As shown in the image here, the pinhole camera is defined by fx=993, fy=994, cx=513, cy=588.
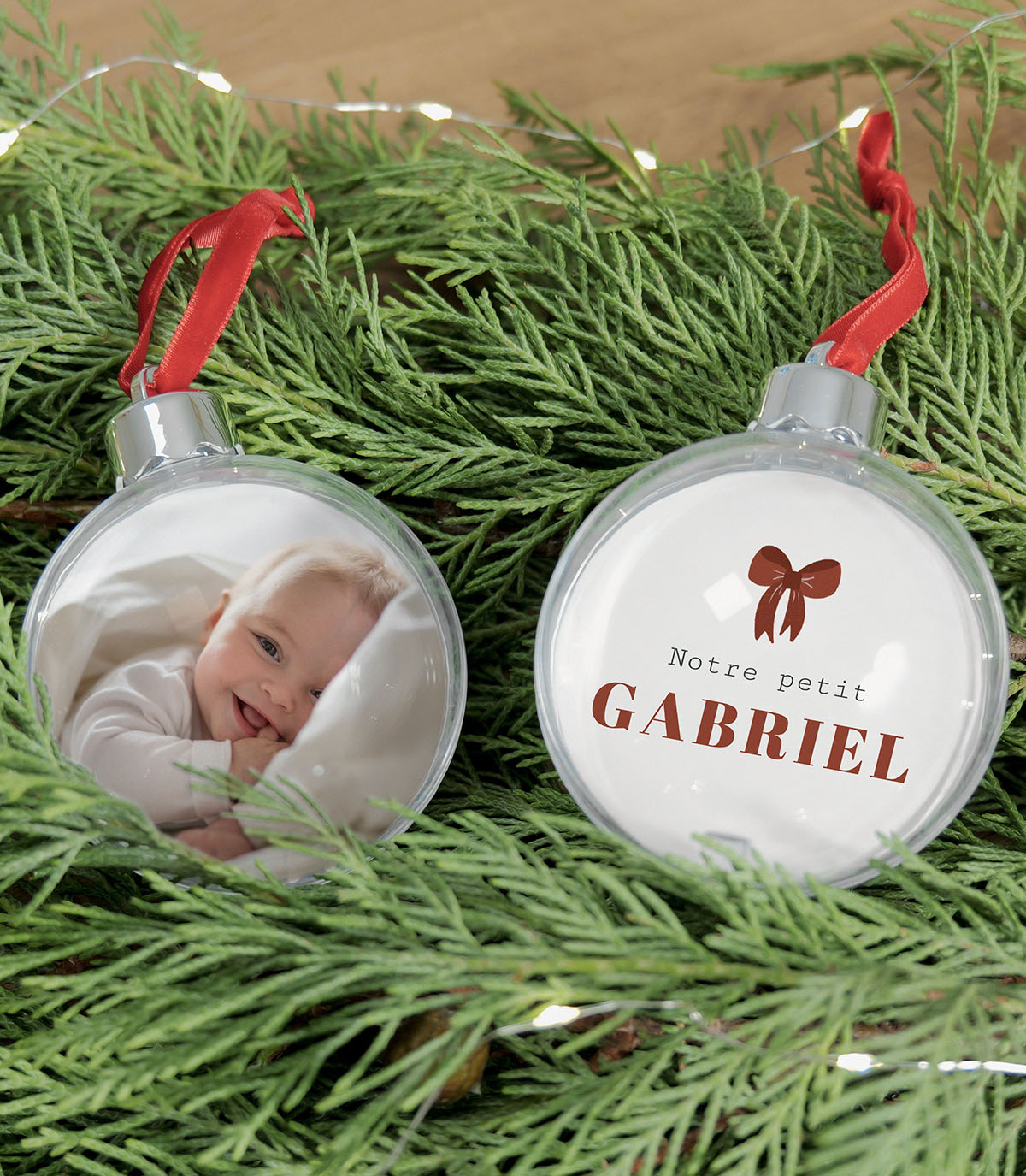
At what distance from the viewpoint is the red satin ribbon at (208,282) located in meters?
0.83

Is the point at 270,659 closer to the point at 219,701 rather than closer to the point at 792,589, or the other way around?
the point at 219,701

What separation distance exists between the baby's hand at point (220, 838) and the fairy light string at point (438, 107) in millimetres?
644

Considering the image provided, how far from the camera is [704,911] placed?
69 cm

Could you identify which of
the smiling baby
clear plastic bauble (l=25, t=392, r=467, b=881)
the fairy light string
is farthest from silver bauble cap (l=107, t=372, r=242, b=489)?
the fairy light string

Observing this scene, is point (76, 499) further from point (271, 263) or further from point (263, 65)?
point (263, 65)

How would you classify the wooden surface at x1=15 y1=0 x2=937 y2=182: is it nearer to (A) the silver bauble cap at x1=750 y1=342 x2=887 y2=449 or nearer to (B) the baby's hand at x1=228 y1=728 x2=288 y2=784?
(A) the silver bauble cap at x1=750 y1=342 x2=887 y2=449

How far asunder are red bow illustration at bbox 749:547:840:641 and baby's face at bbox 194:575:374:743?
32 cm

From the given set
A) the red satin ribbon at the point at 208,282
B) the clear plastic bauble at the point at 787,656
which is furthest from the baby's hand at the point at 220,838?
the red satin ribbon at the point at 208,282

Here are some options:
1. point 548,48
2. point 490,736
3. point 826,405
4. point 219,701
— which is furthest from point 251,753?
point 548,48

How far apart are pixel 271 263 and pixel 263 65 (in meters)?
0.32

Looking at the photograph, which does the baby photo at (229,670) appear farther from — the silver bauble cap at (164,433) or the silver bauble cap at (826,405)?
the silver bauble cap at (826,405)

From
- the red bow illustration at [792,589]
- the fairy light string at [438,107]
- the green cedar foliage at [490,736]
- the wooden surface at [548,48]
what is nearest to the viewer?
the green cedar foliage at [490,736]

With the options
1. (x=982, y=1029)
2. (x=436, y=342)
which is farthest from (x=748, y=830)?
(x=436, y=342)

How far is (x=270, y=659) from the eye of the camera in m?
0.77
